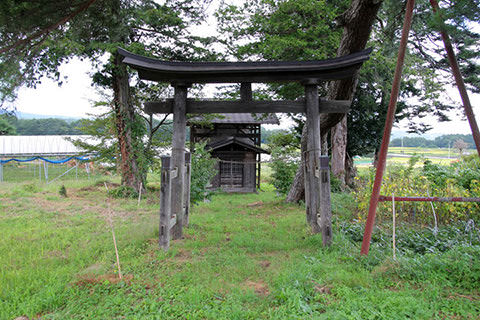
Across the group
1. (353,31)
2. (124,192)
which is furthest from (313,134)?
(124,192)

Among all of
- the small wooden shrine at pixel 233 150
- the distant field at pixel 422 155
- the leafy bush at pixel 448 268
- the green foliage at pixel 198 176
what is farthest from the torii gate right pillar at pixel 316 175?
the small wooden shrine at pixel 233 150

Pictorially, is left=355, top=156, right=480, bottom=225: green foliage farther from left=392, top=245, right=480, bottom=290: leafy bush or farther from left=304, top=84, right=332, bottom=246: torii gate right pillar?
left=392, top=245, right=480, bottom=290: leafy bush

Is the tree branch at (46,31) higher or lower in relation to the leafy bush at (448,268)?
higher

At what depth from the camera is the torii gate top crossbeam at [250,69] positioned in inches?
211

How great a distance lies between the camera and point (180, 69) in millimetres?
5449

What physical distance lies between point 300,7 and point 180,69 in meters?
6.55

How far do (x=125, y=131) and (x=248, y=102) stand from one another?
964 centimetres

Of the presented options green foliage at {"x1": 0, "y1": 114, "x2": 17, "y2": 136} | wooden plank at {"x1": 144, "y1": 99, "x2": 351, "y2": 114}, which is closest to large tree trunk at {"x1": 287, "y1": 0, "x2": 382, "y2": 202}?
wooden plank at {"x1": 144, "y1": 99, "x2": 351, "y2": 114}

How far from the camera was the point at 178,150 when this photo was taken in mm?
5969

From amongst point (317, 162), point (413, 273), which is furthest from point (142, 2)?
point (413, 273)

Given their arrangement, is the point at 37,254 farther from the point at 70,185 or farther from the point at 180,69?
the point at 70,185

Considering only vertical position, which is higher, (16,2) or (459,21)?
(16,2)

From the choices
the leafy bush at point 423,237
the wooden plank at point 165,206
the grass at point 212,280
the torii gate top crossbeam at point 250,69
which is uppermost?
the torii gate top crossbeam at point 250,69

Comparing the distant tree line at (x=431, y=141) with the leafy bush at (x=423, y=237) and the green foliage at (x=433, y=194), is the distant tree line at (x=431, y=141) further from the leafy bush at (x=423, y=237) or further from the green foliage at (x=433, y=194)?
the leafy bush at (x=423, y=237)
